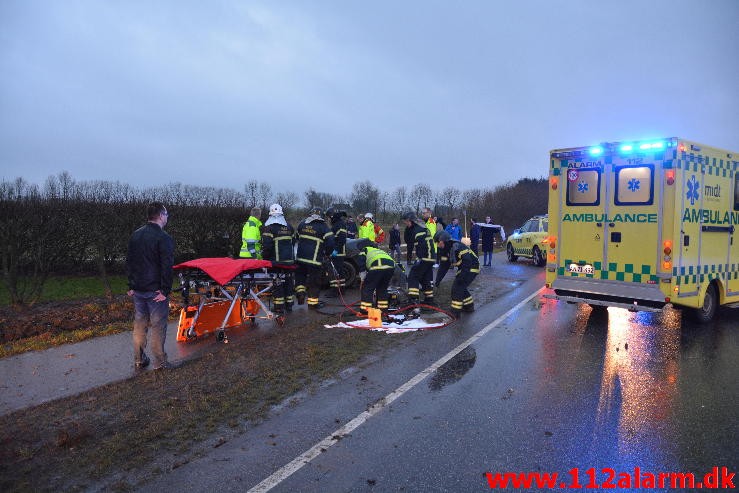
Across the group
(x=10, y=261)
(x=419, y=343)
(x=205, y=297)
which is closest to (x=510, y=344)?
(x=419, y=343)

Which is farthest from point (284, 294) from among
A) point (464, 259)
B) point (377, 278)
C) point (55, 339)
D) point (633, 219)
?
point (633, 219)

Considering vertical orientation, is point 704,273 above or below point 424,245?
below

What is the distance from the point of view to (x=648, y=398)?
486 centimetres

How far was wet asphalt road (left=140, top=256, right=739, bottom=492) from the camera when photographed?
352 cm

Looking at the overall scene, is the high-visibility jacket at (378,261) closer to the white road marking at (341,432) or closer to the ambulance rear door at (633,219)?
the white road marking at (341,432)

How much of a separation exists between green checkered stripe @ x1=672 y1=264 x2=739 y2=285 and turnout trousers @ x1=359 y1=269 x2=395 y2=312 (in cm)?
439

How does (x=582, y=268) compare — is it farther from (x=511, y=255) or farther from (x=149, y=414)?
(x=511, y=255)

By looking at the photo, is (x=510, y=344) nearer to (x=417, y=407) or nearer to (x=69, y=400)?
(x=417, y=407)

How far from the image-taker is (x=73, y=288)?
12.2 metres

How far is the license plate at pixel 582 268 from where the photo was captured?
321 inches

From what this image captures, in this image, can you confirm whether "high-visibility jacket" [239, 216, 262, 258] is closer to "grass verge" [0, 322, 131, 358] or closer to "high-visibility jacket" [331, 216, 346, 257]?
"high-visibility jacket" [331, 216, 346, 257]

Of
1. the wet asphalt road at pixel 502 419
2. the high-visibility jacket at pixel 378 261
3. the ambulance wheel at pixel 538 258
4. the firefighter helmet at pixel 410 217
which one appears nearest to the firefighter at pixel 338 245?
the firefighter helmet at pixel 410 217

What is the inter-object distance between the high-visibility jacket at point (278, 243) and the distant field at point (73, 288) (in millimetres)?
4769

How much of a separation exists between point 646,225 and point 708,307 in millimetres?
2017
